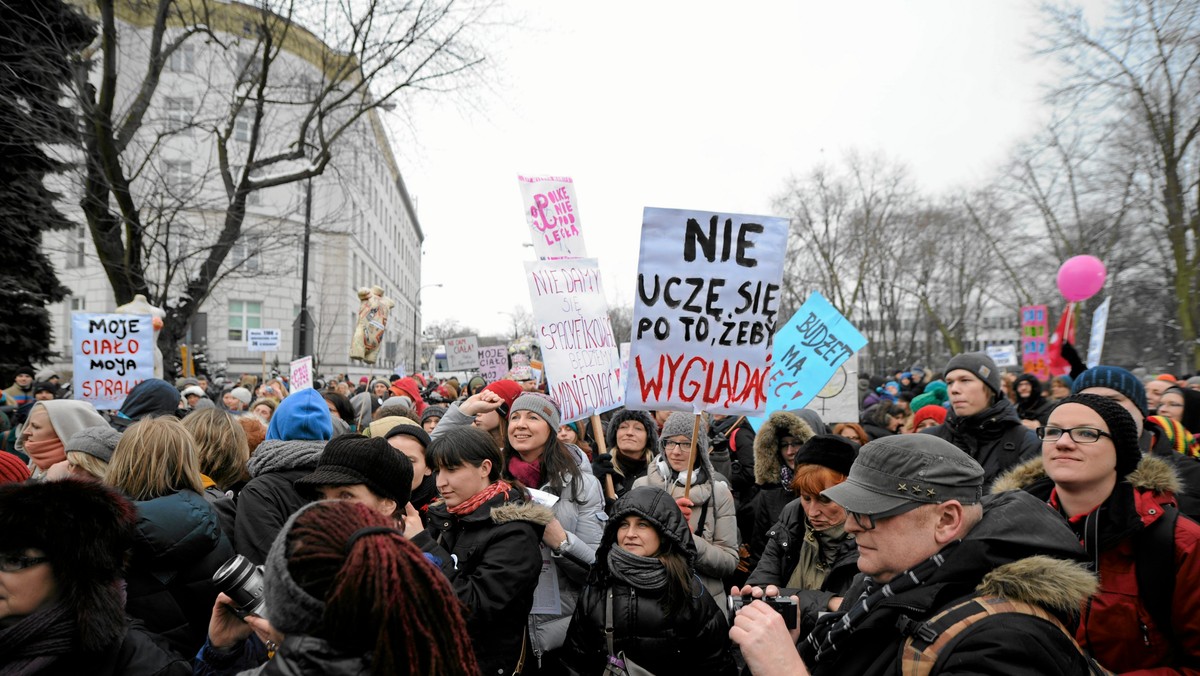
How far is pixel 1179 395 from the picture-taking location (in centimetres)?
635

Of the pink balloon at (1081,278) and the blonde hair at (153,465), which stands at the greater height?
the pink balloon at (1081,278)

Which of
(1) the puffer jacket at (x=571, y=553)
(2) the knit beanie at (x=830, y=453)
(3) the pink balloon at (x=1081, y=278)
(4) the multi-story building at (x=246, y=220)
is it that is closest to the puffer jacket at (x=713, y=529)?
(1) the puffer jacket at (x=571, y=553)

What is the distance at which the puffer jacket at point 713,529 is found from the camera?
4191 mm

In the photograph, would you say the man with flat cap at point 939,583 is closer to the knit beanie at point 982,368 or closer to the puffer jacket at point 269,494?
the puffer jacket at point 269,494

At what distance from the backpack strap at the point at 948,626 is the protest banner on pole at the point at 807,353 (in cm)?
490

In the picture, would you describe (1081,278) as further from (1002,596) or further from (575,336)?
(1002,596)

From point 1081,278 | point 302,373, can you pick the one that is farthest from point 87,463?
point 1081,278

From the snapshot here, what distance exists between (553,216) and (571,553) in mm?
3175

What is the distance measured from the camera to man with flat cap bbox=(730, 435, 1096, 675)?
1.81 meters

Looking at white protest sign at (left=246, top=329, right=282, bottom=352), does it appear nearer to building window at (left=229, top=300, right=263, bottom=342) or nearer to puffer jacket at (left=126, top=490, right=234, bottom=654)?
puffer jacket at (left=126, top=490, right=234, bottom=654)

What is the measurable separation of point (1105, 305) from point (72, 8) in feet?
63.1

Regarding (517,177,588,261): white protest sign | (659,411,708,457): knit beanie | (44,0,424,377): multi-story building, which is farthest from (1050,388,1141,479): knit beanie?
(44,0,424,377): multi-story building

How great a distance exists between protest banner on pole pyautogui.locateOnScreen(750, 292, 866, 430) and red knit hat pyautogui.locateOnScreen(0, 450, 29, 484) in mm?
5352

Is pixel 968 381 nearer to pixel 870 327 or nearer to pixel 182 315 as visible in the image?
pixel 182 315
